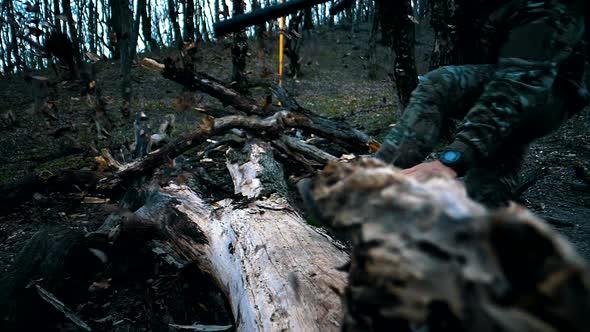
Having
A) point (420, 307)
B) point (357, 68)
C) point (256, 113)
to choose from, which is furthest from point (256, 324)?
point (357, 68)

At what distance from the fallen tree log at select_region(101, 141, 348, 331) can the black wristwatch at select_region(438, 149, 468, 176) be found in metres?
0.65

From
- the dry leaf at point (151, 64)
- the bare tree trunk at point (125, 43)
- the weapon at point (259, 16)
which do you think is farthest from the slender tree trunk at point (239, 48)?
the weapon at point (259, 16)

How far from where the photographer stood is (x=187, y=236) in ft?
8.11

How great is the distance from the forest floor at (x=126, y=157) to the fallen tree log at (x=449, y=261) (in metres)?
1.94

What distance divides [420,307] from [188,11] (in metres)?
15.1

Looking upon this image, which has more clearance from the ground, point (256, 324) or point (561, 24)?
point (561, 24)

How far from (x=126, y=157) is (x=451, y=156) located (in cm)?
450

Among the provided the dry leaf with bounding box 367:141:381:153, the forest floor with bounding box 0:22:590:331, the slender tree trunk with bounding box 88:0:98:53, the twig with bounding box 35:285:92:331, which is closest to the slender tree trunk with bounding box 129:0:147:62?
the forest floor with bounding box 0:22:590:331

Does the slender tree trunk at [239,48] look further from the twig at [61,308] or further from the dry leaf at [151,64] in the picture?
the twig at [61,308]

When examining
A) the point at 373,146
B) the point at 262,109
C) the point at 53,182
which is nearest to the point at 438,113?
the point at 373,146

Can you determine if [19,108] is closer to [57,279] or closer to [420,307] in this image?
[57,279]

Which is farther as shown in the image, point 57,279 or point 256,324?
point 57,279

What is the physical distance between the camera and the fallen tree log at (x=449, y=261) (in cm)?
51

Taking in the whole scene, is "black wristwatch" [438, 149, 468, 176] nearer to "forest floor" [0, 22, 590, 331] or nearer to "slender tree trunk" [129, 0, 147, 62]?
"forest floor" [0, 22, 590, 331]
